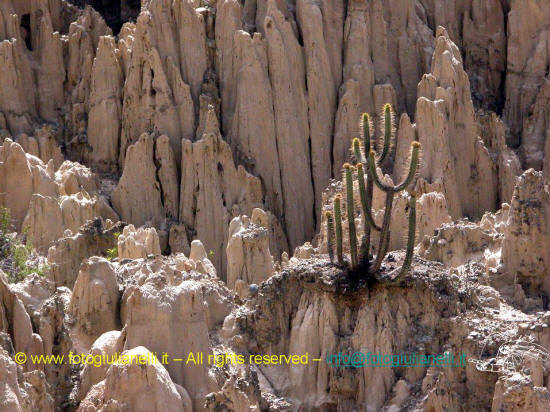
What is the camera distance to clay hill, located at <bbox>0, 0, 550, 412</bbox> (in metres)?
25.9

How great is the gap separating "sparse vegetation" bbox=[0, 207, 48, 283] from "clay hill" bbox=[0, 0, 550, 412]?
10 centimetres

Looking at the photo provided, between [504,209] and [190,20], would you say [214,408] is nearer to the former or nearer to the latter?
[504,209]

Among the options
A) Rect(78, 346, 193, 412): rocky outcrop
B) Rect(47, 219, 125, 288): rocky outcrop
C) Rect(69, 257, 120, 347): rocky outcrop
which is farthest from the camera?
Rect(47, 219, 125, 288): rocky outcrop

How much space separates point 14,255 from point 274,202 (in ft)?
32.2

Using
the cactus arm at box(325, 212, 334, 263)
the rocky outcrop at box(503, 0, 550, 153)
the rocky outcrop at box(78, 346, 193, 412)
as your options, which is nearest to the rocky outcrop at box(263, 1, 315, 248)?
the rocky outcrop at box(503, 0, 550, 153)

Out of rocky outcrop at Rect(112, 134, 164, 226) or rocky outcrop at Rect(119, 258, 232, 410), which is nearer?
rocky outcrop at Rect(119, 258, 232, 410)

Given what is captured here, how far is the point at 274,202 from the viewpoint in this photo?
4134 cm

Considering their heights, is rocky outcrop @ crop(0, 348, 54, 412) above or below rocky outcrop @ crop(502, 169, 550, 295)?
below

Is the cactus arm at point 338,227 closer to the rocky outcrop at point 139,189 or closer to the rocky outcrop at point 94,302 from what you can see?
the rocky outcrop at point 94,302

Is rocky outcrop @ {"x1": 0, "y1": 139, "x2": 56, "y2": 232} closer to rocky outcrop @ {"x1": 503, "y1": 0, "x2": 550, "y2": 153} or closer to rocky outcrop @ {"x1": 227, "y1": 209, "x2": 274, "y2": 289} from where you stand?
rocky outcrop @ {"x1": 227, "y1": 209, "x2": 274, "y2": 289}

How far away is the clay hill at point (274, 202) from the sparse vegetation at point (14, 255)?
10 centimetres

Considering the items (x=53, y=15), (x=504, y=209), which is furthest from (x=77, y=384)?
(x=53, y=15)

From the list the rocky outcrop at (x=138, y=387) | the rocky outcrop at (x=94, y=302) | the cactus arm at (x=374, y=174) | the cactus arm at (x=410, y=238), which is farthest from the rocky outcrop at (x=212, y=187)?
the rocky outcrop at (x=138, y=387)

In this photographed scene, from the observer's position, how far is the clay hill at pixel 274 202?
84.8 feet
